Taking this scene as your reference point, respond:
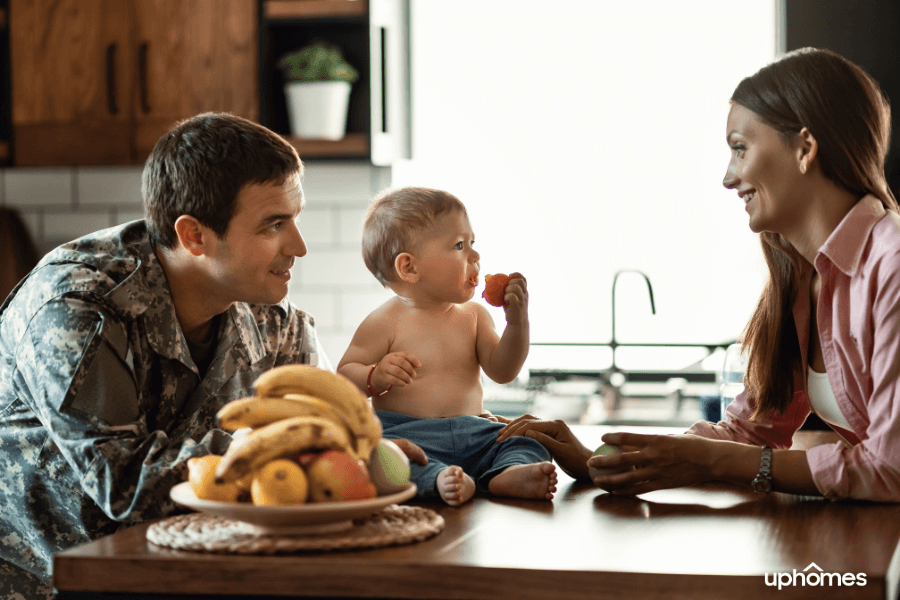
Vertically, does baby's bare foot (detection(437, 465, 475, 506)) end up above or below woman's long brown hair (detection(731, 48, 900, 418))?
below

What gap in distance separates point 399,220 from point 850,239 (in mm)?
740

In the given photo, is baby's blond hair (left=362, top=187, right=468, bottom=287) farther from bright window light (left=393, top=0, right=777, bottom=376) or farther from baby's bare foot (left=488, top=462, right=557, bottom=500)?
bright window light (left=393, top=0, right=777, bottom=376)

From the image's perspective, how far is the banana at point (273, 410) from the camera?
1.03 metres

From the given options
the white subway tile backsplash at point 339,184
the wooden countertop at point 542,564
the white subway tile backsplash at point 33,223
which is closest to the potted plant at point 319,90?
the white subway tile backsplash at point 339,184

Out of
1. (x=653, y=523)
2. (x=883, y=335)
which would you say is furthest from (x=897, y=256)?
(x=653, y=523)

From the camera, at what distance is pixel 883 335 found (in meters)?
1.36

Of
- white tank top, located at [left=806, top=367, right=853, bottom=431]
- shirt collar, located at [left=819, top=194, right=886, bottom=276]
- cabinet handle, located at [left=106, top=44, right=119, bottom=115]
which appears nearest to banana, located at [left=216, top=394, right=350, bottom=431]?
shirt collar, located at [left=819, top=194, right=886, bottom=276]

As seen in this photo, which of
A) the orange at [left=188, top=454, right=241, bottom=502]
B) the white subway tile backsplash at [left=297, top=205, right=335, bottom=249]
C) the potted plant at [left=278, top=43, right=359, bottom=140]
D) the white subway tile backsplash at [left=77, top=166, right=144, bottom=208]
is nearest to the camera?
the orange at [left=188, top=454, right=241, bottom=502]

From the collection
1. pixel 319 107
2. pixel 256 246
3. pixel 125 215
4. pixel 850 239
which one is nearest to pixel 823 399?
pixel 850 239

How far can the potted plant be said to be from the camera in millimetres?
2914

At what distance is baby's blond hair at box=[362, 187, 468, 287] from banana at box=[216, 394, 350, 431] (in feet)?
2.08

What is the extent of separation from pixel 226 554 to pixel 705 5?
2.69m

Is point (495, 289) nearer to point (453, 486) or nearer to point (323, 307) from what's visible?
point (453, 486)

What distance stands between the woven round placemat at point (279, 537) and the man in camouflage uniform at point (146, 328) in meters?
0.22
